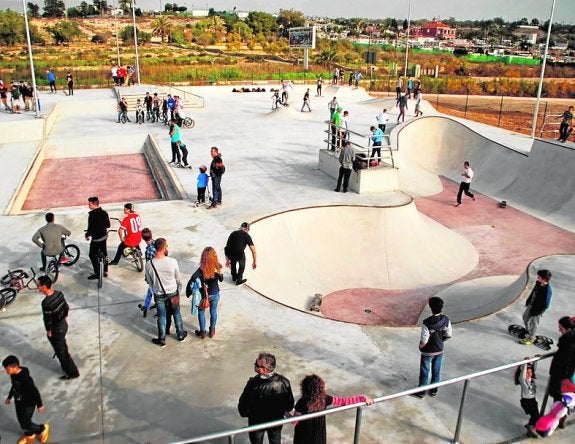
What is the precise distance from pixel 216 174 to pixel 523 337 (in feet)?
27.2

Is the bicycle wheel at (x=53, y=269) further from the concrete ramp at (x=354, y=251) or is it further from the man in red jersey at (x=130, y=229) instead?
the concrete ramp at (x=354, y=251)

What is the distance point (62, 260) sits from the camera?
31.8 feet

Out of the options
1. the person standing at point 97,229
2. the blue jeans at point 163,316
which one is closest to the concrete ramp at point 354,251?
the person standing at point 97,229

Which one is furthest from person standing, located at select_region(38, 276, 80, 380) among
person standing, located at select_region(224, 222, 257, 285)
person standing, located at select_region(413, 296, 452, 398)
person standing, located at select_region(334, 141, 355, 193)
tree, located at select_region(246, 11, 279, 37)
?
tree, located at select_region(246, 11, 279, 37)

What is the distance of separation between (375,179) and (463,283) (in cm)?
421

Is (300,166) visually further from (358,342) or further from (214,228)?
(358,342)

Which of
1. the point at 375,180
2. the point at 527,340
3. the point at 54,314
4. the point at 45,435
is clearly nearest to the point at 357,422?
the point at 45,435

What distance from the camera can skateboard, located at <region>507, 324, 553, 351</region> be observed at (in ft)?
24.5

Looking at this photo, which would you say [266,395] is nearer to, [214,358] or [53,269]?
[214,358]

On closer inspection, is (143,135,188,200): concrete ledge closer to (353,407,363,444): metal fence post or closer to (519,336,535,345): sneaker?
(519,336,535,345): sneaker

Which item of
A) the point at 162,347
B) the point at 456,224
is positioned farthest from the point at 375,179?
the point at 162,347

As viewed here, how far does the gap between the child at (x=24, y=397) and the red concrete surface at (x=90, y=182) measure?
11.0 meters

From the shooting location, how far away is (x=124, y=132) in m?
24.5

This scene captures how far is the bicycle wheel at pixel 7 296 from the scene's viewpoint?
8.43 meters
